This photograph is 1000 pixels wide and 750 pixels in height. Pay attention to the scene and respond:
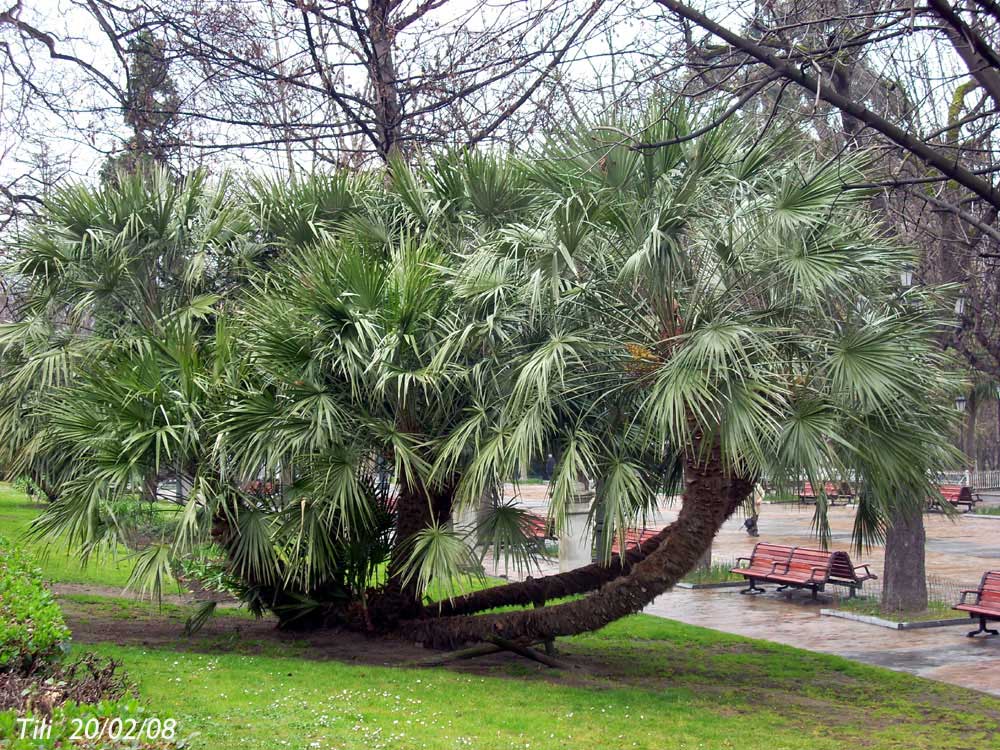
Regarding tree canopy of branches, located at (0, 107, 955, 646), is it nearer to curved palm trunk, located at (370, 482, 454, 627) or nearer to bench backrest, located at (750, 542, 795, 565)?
curved palm trunk, located at (370, 482, 454, 627)

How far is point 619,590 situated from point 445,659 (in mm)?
1878

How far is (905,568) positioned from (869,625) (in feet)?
3.17

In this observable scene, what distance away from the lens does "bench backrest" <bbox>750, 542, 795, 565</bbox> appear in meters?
17.0

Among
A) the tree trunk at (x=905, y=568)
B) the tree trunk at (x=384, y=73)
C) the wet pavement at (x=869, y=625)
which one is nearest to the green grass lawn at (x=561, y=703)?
the wet pavement at (x=869, y=625)

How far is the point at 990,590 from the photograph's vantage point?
504 inches

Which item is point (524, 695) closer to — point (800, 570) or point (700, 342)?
point (700, 342)

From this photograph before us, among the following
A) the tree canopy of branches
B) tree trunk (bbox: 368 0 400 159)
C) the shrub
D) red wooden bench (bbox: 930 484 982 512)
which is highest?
tree trunk (bbox: 368 0 400 159)

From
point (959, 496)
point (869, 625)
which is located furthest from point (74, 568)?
point (959, 496)

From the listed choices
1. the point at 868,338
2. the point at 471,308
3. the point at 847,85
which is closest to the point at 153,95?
the point at 471,308

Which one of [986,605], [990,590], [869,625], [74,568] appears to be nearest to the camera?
[986,605]

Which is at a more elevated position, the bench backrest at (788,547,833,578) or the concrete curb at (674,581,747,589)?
the bench backrest at (788,547,833,578)

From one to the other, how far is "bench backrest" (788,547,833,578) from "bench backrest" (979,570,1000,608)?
3119 mm

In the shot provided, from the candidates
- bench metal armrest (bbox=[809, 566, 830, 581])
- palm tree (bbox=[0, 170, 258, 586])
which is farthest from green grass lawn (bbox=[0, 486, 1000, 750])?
bench metal armrest (bbox=[809, 566, 830, 581])

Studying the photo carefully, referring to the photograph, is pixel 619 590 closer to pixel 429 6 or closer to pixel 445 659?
pixel 445 659
